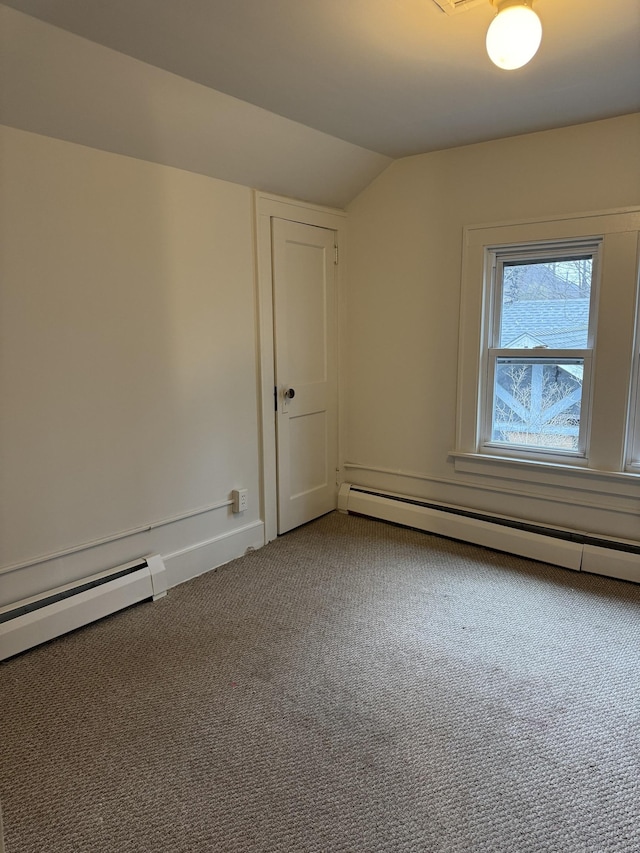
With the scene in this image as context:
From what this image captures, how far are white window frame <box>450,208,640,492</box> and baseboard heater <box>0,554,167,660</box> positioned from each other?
1.99 meters

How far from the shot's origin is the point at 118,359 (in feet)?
8.27

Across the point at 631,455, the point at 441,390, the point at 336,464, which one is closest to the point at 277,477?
the point at 336,464

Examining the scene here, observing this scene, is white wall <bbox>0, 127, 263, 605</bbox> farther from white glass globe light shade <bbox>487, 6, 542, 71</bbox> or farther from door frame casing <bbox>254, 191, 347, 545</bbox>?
white glass globe light shade <bbox>487, 6, 542, 71</bbox>

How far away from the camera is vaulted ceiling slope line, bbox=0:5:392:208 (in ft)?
6.23

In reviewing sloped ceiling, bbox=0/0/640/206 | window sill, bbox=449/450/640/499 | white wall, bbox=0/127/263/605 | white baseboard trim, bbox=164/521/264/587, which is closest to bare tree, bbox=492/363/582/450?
window sill, bbox=449/450/640/499

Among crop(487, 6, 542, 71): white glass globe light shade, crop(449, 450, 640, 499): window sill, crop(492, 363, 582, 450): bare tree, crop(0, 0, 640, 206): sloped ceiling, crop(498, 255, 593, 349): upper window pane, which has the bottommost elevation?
crop(449, 450, 640, 499): window sill

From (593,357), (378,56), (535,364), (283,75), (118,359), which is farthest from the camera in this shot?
(535,364)

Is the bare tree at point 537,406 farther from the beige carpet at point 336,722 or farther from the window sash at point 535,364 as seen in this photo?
the beige carpet at point 336,722

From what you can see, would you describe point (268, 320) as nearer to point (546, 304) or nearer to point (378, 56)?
point (378, 56)

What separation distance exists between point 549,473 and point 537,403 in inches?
16.2

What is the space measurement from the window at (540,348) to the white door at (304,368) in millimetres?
1058

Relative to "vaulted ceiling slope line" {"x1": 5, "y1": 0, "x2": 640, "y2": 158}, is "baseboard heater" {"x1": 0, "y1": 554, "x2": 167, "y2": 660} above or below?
below

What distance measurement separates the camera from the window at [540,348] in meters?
2.98

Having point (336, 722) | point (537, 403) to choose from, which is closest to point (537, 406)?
point (537, 403)
